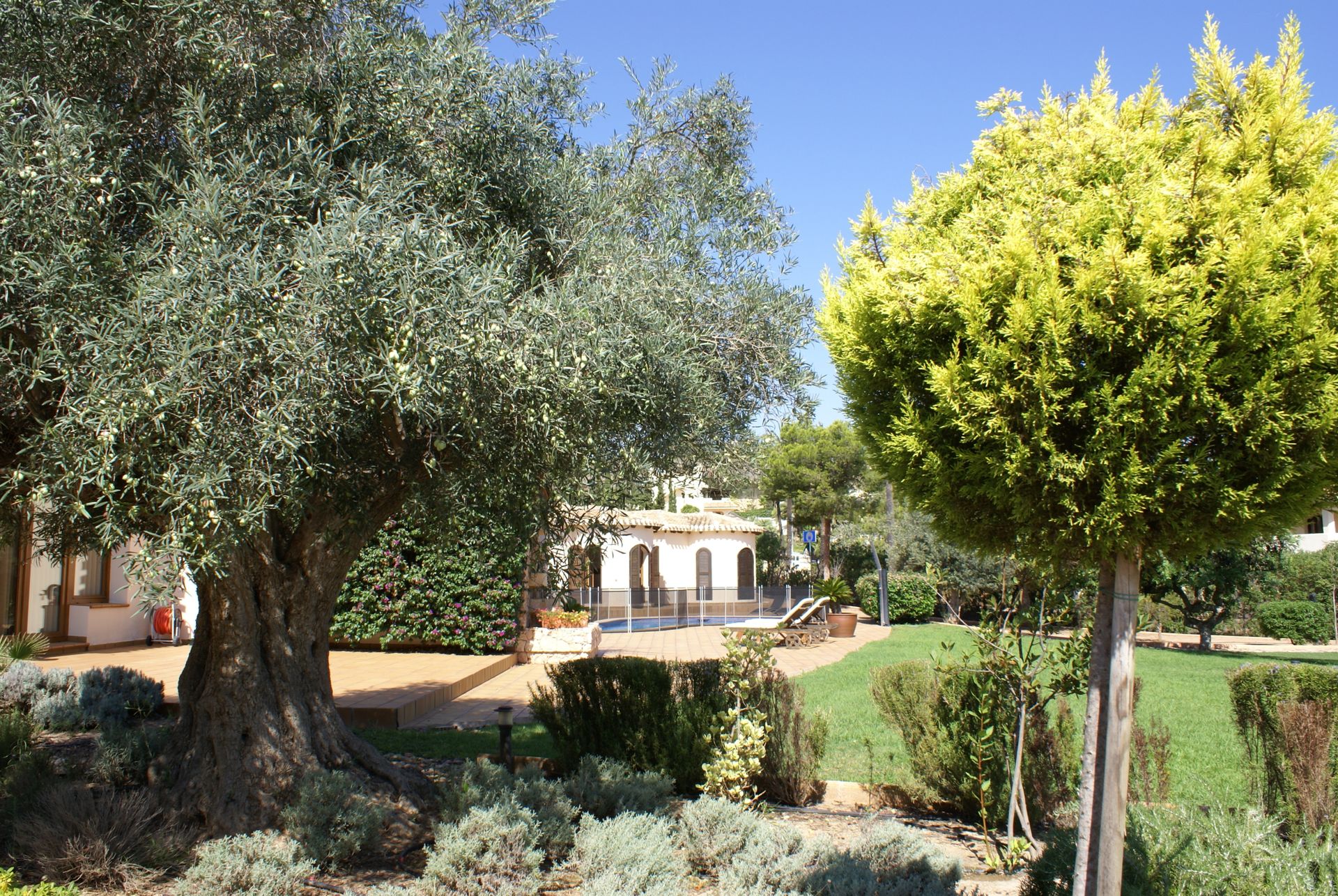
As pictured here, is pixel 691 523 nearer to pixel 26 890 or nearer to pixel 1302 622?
pixel 1302 622

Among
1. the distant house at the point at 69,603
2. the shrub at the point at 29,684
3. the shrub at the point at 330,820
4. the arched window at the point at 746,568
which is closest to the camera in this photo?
the shrub at the point at 330,820

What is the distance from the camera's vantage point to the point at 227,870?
180 inches

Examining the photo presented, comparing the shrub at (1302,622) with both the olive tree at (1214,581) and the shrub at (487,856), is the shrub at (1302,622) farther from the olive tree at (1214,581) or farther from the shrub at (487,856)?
the shrub at (487,856)

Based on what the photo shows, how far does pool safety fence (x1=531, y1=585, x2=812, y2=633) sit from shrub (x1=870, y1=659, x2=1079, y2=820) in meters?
15.1

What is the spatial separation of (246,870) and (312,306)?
3.15 meters

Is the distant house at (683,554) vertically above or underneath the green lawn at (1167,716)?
above

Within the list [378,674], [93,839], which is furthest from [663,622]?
[93,839]

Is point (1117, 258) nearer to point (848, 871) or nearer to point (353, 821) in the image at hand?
point (848, 871)

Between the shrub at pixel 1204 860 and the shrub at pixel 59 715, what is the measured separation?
9.02 meters

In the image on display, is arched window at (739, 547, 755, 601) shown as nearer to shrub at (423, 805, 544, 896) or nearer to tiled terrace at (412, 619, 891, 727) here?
tiled terrace at (412, 619, 891, 727)

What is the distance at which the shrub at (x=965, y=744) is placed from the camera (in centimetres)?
602

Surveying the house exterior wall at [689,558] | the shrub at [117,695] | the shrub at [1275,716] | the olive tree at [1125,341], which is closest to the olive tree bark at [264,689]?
the olive tree at [1125,341]

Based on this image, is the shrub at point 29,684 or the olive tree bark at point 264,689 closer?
the olive tree bark at point 264,689

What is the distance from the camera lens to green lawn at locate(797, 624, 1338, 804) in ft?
24.7
